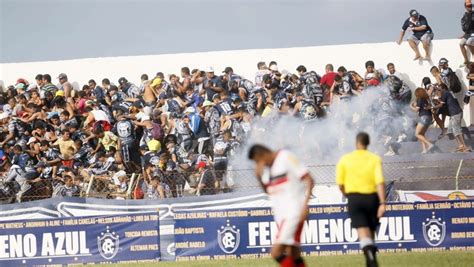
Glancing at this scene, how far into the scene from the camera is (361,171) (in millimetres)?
13805

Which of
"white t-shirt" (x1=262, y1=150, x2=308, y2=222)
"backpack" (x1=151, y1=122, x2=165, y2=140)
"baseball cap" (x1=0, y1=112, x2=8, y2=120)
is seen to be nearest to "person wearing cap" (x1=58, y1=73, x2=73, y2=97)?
"baseball cap" (x1=0, y1=112, x2=8, y2=120)

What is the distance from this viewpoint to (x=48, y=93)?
2770 cm

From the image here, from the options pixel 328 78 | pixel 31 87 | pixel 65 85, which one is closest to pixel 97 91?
pixel 65 85

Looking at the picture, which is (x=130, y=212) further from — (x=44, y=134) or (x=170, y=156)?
(x=44, y=134)

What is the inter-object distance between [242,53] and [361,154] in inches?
593

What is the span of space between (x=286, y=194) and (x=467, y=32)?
1494 centimetres

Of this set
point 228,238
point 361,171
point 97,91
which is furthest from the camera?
point 97,91

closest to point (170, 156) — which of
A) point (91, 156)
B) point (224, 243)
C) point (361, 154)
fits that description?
point (91, 156)

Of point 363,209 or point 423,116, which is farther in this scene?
point 423,116

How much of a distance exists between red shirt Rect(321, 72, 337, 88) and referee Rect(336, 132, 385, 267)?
11181 millimetres

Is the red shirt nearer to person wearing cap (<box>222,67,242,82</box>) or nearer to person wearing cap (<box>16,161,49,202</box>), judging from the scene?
person wearing cap (<box>222,67,242,82</box>)

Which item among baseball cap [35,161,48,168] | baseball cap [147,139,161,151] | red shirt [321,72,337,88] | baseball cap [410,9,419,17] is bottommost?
baseball cap [35,161,48,168]

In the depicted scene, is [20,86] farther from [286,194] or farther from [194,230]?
[286,194]

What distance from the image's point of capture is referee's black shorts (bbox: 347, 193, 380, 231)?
45.4 ft
